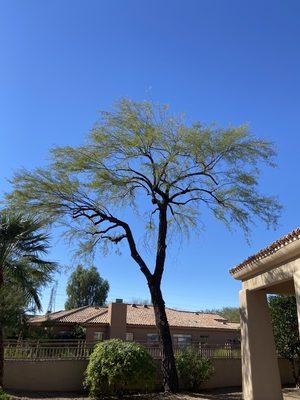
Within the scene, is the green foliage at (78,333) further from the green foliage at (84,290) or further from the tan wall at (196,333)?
the green foliage at (84,290)

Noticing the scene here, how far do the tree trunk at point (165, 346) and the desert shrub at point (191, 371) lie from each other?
1658 mm

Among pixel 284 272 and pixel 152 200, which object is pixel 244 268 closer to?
pixel 284 272

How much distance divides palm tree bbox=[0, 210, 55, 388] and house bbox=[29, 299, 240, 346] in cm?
1490

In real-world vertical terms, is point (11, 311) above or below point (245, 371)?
above

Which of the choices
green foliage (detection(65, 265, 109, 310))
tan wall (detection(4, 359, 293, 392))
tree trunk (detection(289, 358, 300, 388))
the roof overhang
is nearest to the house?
tree trunk (detection(289, 358, 300, 388))

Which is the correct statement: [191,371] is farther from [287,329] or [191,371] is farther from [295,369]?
[295,369]

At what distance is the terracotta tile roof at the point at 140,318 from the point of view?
108 feet

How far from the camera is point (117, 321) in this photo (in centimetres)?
3042

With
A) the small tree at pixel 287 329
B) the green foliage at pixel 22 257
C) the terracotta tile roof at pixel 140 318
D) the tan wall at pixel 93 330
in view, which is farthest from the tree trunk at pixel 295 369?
the tan wall at pixel 93 330

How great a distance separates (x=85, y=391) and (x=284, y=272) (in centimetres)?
972

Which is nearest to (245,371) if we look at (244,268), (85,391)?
(244,268)

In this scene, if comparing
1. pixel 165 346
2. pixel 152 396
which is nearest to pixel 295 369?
pixel 165 346

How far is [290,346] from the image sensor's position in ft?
62.1

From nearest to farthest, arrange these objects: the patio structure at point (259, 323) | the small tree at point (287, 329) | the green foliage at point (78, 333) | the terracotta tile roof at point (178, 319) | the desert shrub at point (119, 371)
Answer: the patio structure at point (259, 323), the desert shrub at point (119, 371), the small tree at point (287, 329), the green foliage at point (78, 333), the terracotta tile roof at point (178, 319)
